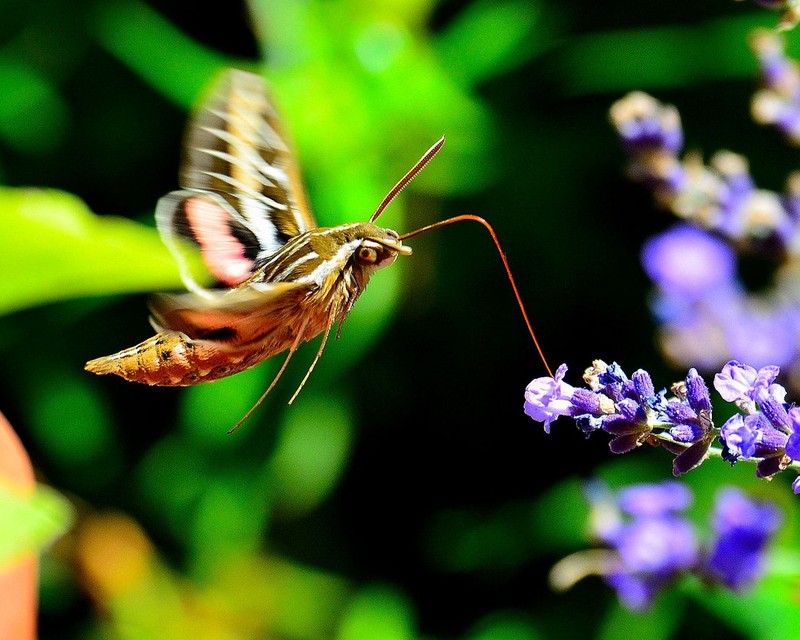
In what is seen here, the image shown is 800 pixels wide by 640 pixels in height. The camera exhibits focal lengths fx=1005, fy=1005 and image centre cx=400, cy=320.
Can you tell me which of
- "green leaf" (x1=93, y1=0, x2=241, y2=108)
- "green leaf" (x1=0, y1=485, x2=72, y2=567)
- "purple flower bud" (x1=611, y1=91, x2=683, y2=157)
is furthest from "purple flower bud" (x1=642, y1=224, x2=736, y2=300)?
"green leaf" (x1=0, y1=485, x2=72, y2=567)

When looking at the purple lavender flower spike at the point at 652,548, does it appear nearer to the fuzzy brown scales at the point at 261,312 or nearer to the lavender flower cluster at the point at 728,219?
the lavender flower cluster at the point at 728,219

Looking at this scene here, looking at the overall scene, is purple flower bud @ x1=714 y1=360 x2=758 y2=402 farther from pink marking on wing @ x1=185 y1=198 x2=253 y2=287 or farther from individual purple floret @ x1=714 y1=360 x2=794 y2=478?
pink marking on wing @ x1=185 y1=198 x2=253 y2=287

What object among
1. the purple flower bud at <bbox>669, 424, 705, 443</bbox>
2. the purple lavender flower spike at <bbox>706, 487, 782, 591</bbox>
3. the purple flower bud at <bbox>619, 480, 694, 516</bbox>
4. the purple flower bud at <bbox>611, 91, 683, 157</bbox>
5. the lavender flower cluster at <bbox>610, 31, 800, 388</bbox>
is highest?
the purple flower bud at <bbox>669, 424, 705, 443</bbox>

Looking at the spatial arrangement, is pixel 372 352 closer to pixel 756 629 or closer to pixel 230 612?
pixel 230 612

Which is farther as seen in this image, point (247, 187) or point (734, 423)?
point (247, 187)

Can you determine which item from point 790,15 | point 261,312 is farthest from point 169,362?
point 790,15

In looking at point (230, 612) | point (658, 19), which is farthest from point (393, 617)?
point (658, 19)

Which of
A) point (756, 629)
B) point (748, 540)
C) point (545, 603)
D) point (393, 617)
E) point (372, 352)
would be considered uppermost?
point (748, 540)
